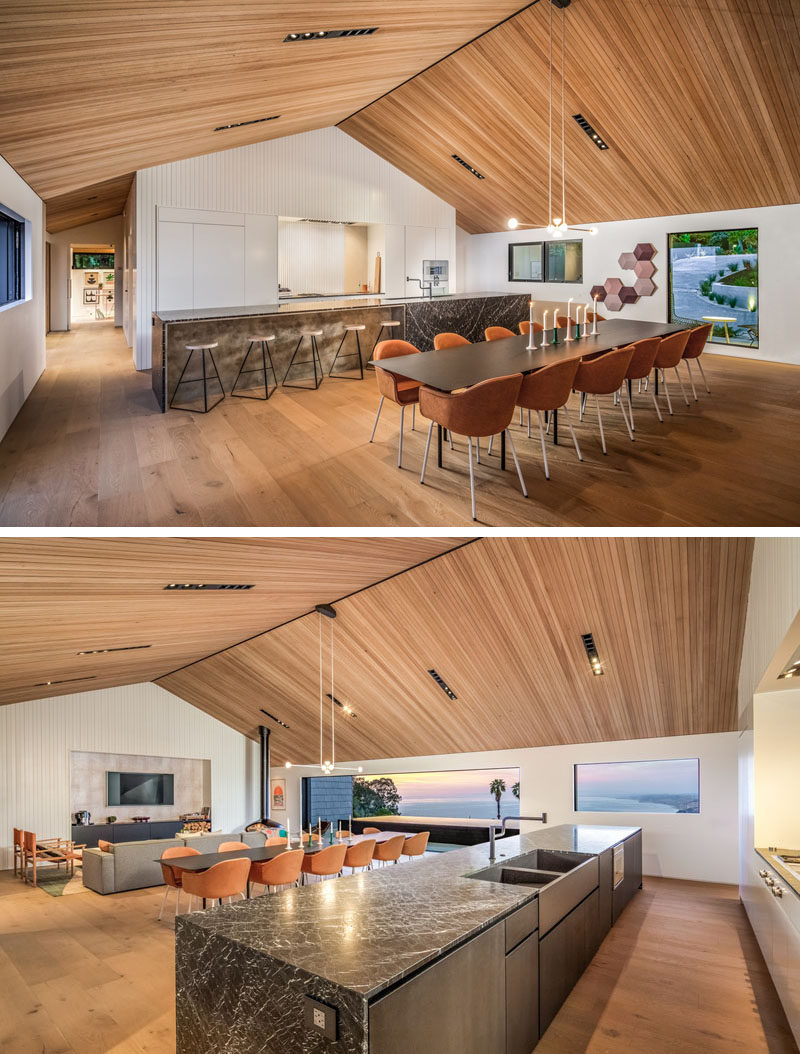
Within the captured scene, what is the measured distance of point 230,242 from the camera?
443 inches

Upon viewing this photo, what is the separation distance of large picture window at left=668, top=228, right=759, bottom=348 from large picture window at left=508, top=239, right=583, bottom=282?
2.00 meters

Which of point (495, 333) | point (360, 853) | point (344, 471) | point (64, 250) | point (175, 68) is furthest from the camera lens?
point (64, 250)

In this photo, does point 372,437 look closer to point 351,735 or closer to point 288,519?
point 288,519

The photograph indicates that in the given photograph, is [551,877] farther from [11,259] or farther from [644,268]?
[644,268]

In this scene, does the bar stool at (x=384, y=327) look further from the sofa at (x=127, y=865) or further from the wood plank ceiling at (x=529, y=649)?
the sofa at (x=127, y=865)

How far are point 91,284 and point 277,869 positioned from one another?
16541 mm

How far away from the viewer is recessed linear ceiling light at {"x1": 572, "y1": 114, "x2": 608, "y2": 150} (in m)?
9.22

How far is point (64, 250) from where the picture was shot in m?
17.2

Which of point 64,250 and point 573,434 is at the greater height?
point 64,250

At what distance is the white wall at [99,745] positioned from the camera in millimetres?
11445

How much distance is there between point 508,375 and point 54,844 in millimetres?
10312

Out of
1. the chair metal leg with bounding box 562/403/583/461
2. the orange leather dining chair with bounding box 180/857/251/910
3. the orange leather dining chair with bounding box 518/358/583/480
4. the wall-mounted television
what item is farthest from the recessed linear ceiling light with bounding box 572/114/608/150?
the wall-mounted television

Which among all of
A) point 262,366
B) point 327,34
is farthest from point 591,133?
point 327,34

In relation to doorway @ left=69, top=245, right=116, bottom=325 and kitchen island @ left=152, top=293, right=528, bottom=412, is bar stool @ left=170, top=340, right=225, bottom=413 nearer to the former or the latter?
kitchen island @ left=152, top=293, right=528, bottom=412
